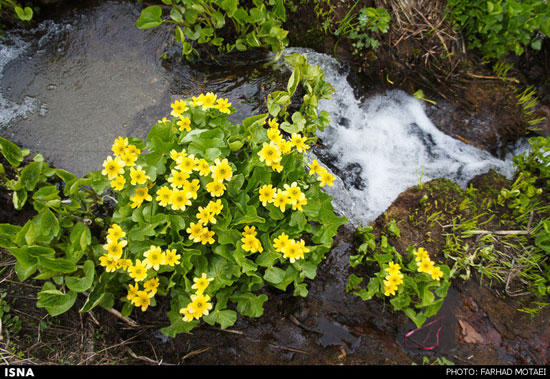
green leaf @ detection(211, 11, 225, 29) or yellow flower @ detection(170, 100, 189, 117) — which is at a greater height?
green leaf @ detection(211, 11, 225, 29)

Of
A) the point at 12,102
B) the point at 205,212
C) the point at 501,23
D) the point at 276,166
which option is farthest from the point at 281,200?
the point at 501,23

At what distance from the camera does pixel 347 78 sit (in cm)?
393

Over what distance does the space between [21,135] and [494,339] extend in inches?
184

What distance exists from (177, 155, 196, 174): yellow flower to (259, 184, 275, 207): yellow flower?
1.57 ft

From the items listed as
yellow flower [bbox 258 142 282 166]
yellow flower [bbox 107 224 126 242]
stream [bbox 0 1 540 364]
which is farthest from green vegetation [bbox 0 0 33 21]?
yellow flower [bbox 258 142 282 166]

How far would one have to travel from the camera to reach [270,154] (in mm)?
2234

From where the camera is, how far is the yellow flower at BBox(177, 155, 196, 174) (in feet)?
6.98

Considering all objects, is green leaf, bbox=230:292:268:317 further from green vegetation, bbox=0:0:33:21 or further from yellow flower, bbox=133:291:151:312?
green vegetation, bbox=0:0:33:21

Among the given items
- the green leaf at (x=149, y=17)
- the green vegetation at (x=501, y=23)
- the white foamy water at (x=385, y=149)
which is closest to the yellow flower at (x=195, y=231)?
the white foamy water at (x=385, y=149)

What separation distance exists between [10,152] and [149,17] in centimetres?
153

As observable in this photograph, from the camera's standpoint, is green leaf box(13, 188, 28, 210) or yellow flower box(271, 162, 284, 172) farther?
green leaf box(13, 188, 28, 210)

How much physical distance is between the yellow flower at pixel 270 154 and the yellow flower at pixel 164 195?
Answer: 0.65 m

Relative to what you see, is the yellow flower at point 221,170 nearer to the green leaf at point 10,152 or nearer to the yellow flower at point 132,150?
the yellow flower at point 132,150

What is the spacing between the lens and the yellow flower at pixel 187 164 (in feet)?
6.98
